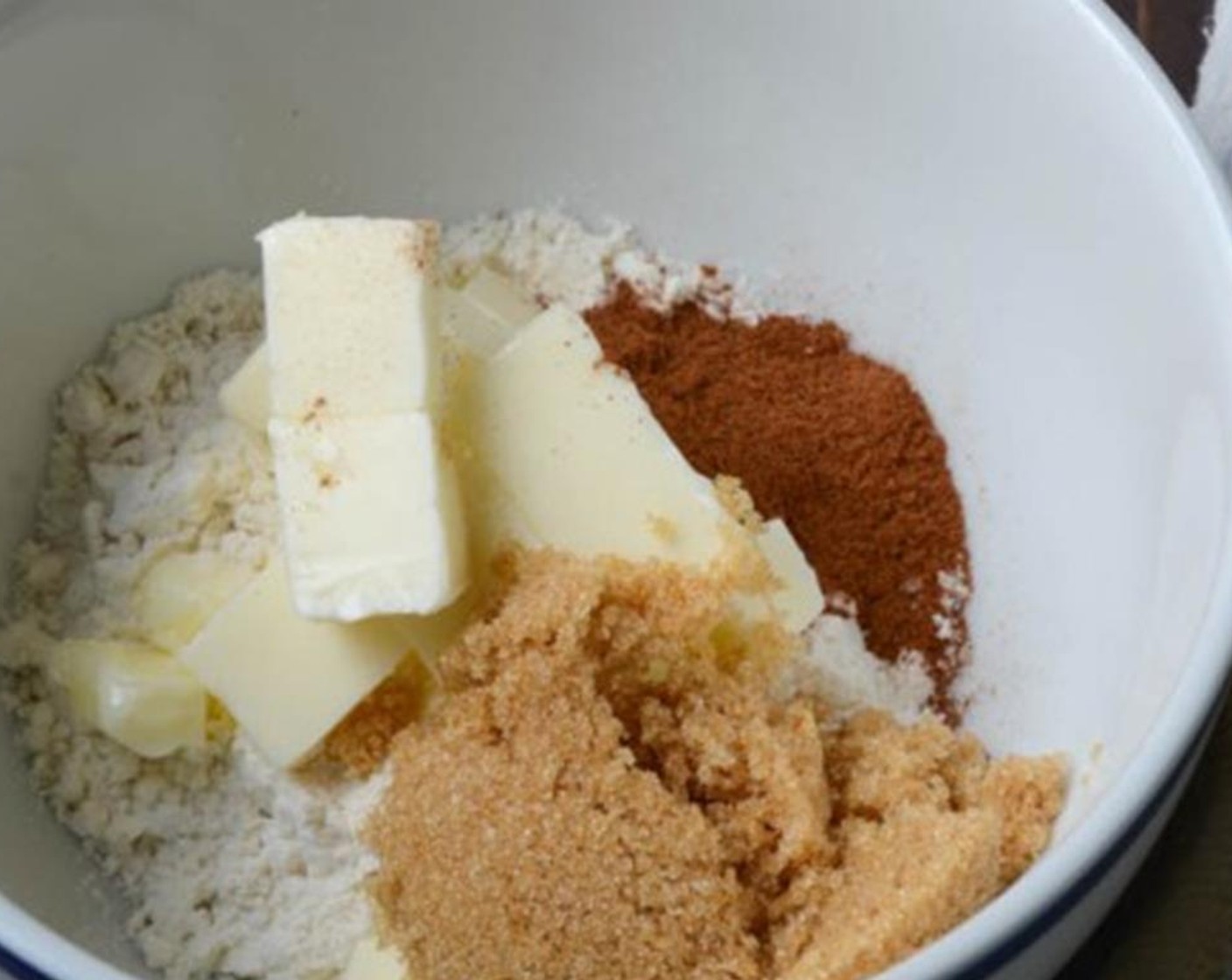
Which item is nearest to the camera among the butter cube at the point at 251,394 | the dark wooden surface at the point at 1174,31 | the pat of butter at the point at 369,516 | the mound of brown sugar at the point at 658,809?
the mound of brown sugar at the point at 658,809

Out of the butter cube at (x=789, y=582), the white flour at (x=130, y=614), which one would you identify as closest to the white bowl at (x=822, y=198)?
the white flour at (x=130, y=614)

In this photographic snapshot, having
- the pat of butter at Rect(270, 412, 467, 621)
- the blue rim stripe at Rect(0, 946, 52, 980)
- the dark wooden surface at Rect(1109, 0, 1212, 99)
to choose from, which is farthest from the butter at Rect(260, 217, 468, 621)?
the dark wooden surface at Rect(1109, 0, 1212, 99)

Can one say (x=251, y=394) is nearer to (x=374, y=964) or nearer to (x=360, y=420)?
(x=360, y=420)

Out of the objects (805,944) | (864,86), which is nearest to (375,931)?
(805,944)

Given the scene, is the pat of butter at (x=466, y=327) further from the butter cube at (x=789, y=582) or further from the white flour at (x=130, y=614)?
the butter cube at (x=789, y=582)

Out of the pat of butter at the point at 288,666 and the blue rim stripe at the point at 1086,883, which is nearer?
the blue rim stripe at the point at 1086,883

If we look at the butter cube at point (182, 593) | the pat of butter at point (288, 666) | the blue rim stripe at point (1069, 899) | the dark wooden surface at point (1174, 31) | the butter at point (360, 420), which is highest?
the dark wooden surface at point (1174, 31)

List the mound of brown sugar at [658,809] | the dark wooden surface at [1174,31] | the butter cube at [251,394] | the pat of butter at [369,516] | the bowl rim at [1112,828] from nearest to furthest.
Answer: the bowl rim at [1112,828] < the mound of brown sugar at [658,809] < the pat of butter at [369,516] < the butter cube at [251,394] < the dark wooden surface at [1174,31]
